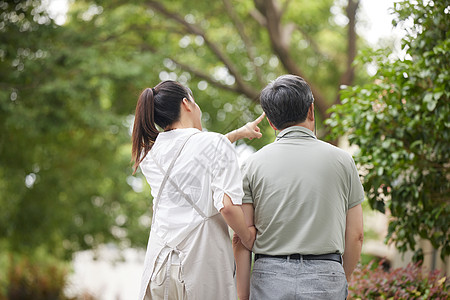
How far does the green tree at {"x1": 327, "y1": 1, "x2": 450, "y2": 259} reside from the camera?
3.96m

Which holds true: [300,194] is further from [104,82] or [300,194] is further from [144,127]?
[104,82]

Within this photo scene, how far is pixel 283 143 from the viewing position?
237 centimetres

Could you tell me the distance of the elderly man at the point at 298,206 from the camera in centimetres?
224

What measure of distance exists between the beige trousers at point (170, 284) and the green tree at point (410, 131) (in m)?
2.07

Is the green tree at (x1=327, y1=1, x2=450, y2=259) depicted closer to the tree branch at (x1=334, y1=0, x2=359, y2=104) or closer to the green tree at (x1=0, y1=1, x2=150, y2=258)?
the green tree at (x1=0, y1=1, x2=150, y2=258)

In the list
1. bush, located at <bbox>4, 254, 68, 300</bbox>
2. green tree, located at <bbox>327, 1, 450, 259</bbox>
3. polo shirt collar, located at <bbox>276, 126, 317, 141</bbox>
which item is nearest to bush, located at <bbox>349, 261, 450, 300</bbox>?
green tree, located at <bbox>327, 1, 450, 259</bbox>

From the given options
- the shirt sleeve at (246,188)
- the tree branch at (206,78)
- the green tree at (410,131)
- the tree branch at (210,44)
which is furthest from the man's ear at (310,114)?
the tree branch at (206,78)

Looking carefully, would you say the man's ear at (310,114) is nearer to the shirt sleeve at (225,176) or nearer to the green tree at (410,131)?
the shirt sleeve at (225,176)

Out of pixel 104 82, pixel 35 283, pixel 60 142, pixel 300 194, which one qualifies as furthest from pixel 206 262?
pixel 60 142

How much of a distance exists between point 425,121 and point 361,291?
136cm

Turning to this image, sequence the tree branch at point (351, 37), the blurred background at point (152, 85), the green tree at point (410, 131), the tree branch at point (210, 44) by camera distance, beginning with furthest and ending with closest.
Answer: the tree branch at point (210, 44) < the tree branch at point (351, 37) < the blurred background at point (152, 85) < the green tree at point (410, 131)

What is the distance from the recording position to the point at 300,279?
87.3 inches

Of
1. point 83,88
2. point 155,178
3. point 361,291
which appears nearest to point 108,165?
point 83,88

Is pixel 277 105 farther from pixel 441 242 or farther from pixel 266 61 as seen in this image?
pixel 266 61
